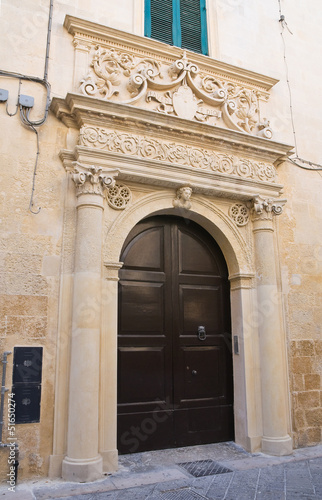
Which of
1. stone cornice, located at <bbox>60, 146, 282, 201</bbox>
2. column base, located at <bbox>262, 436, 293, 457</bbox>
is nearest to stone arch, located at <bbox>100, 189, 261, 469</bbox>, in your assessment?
column base, located at <bbox>262, 436, 293, 457</bbox>

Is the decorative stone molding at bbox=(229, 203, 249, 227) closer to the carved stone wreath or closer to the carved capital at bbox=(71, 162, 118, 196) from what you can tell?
the carved stone wreath

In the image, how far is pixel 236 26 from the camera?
6461mm

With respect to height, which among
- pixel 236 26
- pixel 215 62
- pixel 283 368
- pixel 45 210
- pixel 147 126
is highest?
pixel 236 26

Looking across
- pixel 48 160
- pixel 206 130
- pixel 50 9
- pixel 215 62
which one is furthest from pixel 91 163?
pixel 215 62

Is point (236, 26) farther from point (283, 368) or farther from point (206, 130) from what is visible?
point (283, 368)

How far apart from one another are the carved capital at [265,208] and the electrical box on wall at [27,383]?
3.31m

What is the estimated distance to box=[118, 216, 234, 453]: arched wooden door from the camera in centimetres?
501

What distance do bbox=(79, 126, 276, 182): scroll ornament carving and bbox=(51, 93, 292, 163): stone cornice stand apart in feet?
0.29

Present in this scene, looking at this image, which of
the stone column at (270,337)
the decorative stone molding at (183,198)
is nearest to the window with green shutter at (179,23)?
the decorative stone molding at (183,198)

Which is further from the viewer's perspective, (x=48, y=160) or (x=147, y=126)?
Result: (x=147, y=126)

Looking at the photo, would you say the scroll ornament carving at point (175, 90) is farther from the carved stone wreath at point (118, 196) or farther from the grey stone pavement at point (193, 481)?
the grey stone pavement at point (193, 481)

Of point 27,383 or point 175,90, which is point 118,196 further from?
point 27,383

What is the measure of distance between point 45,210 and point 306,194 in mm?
3930

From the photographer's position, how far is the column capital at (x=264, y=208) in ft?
18.7
